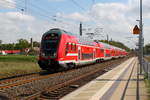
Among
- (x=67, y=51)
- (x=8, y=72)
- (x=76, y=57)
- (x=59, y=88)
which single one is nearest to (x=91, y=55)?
(x=76, y=57)

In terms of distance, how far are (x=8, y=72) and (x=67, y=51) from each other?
5.19 m

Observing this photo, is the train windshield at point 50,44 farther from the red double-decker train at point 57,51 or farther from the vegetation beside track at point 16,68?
the vegetation beside track at point 16,68

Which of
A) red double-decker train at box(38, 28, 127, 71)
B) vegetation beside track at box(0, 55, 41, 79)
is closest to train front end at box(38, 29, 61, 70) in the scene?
red double-decker train at box(38, 28, 127, 71)

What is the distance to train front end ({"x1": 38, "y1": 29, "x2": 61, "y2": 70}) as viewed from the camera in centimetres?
2016

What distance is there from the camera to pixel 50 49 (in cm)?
2052

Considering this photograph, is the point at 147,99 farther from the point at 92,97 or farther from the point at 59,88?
the point at 59,88

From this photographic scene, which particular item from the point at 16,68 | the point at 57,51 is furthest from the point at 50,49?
the point at 16,68

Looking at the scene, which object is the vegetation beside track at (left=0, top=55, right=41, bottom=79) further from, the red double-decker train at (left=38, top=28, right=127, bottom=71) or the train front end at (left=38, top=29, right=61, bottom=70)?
the red double-decker train at (left=38, top=28, right=127, bottom=71)

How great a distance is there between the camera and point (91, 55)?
31531 millimetres

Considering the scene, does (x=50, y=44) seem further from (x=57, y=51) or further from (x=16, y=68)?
(x=16, y=68)

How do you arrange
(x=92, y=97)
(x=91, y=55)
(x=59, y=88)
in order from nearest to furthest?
(x=92, y=97) < (x=59, y=88) < (x=91, y=55)

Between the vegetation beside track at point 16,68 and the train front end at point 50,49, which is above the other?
the train front end at point 50,49

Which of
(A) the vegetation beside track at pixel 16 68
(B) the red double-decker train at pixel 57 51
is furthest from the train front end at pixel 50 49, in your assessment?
(A) the vegetation beside track at pixel 16 68

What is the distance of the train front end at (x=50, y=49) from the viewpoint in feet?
66.1
